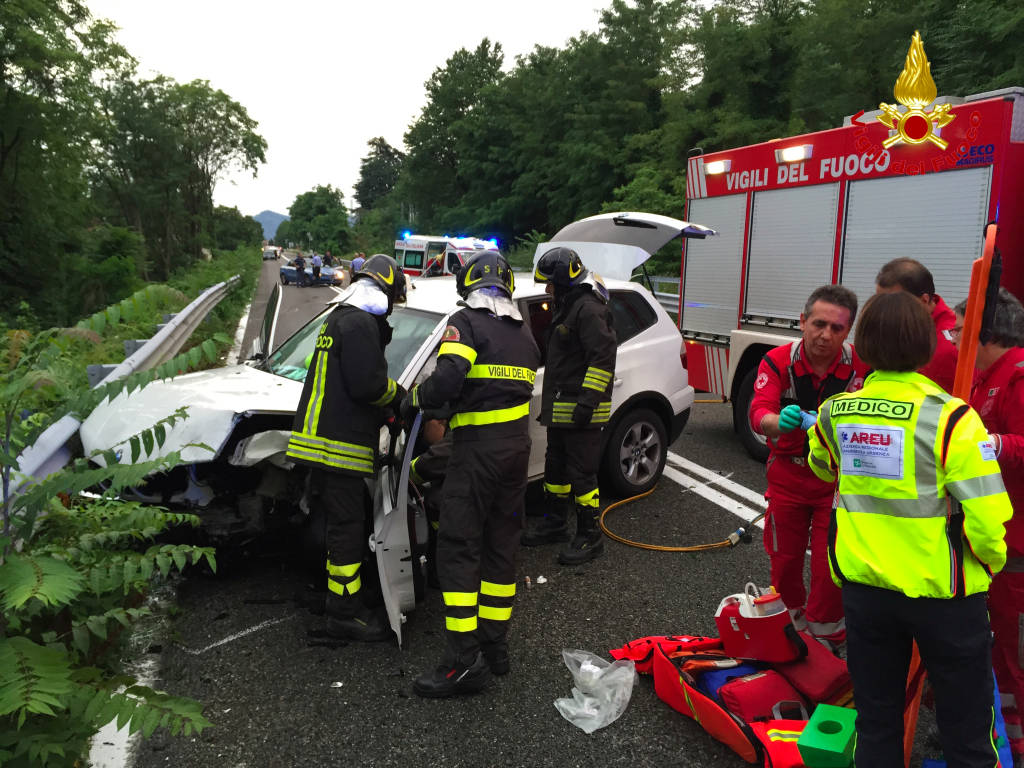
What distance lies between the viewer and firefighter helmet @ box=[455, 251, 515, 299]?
3662 millimetres

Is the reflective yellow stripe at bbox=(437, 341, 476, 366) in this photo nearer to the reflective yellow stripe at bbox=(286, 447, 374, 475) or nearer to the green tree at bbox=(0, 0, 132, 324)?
the reflective yellow stripe at bbox=(286, 447, 374, 475)

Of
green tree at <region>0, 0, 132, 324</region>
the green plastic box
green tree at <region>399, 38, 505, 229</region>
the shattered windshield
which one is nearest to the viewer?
the green plastic box

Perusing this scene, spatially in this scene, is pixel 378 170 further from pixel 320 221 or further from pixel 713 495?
pixel 713 495

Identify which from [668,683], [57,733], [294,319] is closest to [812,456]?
[668,683]

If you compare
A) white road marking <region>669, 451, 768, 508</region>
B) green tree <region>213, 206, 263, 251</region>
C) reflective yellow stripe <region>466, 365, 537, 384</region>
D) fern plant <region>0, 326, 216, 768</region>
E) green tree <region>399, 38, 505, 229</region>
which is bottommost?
white road marking <region>669, 451, 768, 508</region>

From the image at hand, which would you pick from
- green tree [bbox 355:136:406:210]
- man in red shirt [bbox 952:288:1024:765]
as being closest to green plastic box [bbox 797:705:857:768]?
man in red shirt [bbox 952:288:1024:765]

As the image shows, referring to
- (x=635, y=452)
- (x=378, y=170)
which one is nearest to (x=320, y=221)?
(x=378, y=170)

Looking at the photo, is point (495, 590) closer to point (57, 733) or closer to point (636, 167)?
point (57, 733)

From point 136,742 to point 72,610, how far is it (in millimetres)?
596

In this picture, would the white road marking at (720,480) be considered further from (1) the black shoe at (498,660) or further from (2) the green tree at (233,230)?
(2) the green tree at (233,230)

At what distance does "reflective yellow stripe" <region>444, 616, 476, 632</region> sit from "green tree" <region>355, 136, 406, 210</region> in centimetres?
11391

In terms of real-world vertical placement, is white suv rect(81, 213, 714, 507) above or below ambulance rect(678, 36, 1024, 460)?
below

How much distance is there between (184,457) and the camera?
373 cm

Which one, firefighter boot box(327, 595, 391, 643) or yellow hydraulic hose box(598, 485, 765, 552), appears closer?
firefighter boot box(327, 595, 391, 643)
